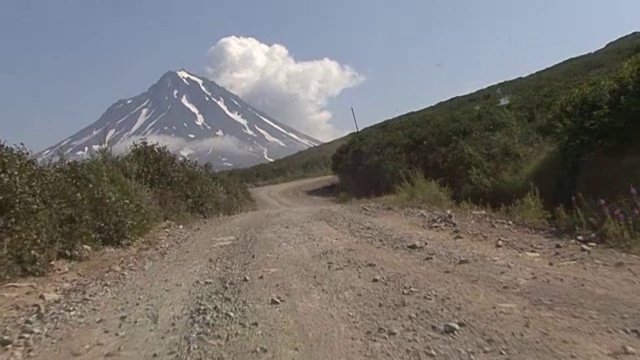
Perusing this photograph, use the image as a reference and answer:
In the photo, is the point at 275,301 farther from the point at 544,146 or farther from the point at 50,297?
the point at 544,146

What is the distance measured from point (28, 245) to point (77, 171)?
386 centimetres

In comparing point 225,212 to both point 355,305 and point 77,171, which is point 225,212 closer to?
point 77,171

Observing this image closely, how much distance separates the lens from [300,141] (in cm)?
14100

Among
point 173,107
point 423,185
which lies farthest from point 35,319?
point 173,107

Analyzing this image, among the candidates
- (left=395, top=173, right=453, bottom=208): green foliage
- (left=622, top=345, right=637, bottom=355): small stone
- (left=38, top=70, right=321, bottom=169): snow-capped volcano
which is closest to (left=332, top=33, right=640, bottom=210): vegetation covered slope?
(left=395, top=173, right=453, bottom=208): green foliage

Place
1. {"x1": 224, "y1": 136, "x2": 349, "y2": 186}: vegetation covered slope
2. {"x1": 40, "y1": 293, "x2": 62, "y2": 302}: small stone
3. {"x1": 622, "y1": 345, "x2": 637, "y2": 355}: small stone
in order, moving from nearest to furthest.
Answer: {"x1": 622, "y1": 345, "x2": 637, "y2": 355}: small stone, {"x1": 40, "y1": 293, "x2": 62, "y2": 302}: small stone, {"x1": 224, "y1": 136, "x2": 349, "y2": 186}: vegetation covered slope

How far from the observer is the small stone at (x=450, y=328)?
4109mm

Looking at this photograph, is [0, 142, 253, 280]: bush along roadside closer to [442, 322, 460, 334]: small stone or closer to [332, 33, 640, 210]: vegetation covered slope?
[442, 322, 460, 334]: small stone

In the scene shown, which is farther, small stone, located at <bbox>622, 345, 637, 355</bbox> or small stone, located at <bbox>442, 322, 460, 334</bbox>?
small stone, located at <bbox>442, 322, 460, 334</bbox>

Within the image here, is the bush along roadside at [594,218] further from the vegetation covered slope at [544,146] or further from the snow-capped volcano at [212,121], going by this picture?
the snow-capped volcano at [212,121]

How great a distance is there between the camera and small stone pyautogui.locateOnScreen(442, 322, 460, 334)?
4.11m

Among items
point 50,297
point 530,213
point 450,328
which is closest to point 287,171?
point 530,213

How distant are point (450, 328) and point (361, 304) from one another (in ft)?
3.17

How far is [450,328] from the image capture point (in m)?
4.15
